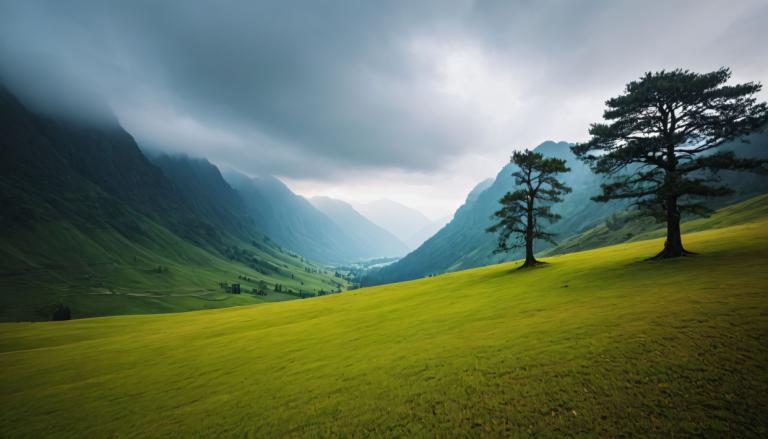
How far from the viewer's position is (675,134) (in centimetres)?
2788

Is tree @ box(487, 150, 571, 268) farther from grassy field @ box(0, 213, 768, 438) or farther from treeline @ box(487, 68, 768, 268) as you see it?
grassy field @ box(0, 213, 768, 438)

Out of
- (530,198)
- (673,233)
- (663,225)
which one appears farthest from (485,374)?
(663,225)

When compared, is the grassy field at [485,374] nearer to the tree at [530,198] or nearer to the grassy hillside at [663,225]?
the tree at [530,198]

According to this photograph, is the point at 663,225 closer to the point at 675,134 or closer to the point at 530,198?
the point at 530,198

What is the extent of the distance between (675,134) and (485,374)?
32403 millimetres

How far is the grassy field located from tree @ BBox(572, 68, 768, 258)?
229 inches

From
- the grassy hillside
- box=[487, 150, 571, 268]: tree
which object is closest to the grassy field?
box=[487, 150, 571, 268]: tree

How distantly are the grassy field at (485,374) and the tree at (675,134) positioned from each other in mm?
5818

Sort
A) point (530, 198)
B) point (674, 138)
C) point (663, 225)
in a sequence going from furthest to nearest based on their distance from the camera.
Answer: point (663, 225) < point (530, 198) < point (674, 138)

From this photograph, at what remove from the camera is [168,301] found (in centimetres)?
17725

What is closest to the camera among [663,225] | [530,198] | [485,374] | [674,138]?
[485,374]

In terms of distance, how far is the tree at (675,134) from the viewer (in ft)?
84.5

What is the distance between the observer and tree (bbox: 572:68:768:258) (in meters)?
25.8

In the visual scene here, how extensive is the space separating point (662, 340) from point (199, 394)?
22.1 m
